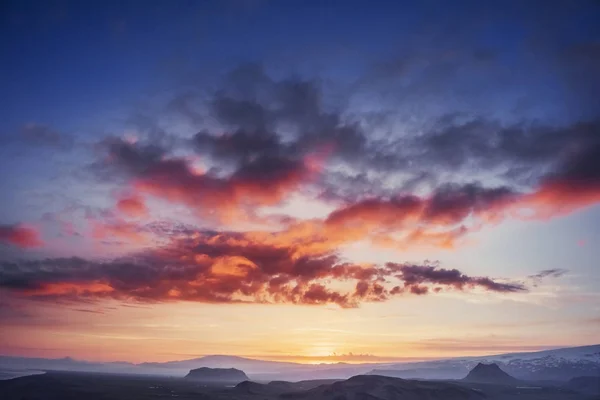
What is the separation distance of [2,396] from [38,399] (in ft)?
50.0

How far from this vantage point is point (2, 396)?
19688 centimetres

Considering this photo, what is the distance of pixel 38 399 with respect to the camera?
199375 millimetres
